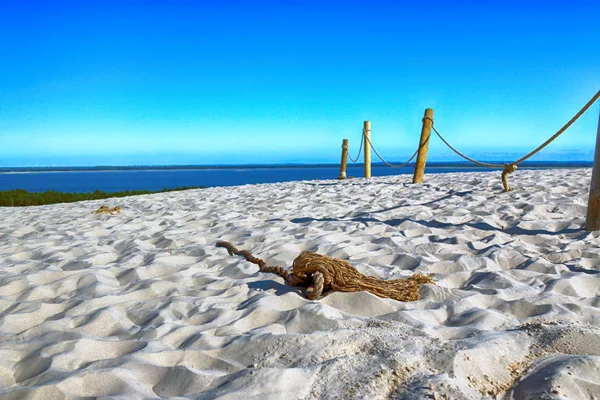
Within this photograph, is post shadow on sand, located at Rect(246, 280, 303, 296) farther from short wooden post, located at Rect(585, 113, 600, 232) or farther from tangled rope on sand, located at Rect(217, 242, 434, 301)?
short wooden post, located at Rect(585, 113, 600, 232)

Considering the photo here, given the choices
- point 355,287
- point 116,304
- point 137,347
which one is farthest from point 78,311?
point 355,287

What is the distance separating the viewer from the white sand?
153 centimetres

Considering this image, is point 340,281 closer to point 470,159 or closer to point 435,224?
point 435,224

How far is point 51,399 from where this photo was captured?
4.94ft

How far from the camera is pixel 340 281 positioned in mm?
2402

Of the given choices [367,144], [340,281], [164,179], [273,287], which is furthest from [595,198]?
[164,179]

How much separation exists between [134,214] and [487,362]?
5.23m

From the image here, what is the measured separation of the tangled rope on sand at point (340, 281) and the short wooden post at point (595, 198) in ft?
5.48

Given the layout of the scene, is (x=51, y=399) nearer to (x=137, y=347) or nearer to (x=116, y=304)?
(x=137, y=347)

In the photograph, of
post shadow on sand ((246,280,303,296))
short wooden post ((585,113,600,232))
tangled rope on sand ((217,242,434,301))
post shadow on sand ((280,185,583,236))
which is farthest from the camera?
post shadow on sand ((280,185,583,236))

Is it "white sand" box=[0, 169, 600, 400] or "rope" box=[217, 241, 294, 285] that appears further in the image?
"rope" box=[217, 241, 294, 285]

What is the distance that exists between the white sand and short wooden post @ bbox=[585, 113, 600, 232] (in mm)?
Answer: 162

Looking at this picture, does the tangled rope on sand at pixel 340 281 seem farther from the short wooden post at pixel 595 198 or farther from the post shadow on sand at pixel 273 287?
the short wooden post at pixel 595 198

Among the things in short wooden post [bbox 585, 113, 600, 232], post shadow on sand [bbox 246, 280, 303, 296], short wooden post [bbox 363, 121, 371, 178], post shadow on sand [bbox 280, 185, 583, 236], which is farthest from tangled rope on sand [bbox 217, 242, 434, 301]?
short wooden post [bbox 363, 121, 371, 178]
